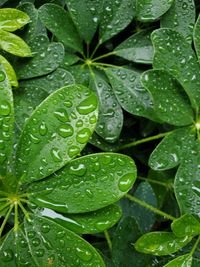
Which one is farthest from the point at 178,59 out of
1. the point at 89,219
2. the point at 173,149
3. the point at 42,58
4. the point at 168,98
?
the point at 89,219

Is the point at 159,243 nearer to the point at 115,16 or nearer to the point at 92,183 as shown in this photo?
the point at 92,183

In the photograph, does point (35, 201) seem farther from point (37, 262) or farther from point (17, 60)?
point (17, 60)

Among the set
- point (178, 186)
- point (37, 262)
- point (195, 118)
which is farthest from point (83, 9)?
point (37, 262)

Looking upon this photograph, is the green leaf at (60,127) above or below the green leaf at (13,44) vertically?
below

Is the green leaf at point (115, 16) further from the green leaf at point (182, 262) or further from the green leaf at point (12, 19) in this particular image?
the green leaf at point (182, 262)

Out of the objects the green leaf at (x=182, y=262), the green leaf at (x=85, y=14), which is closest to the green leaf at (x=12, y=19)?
the green leaf at (x=85, y=14)

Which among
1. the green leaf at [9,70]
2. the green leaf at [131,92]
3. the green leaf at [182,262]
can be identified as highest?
the green leaf at [9,70]
